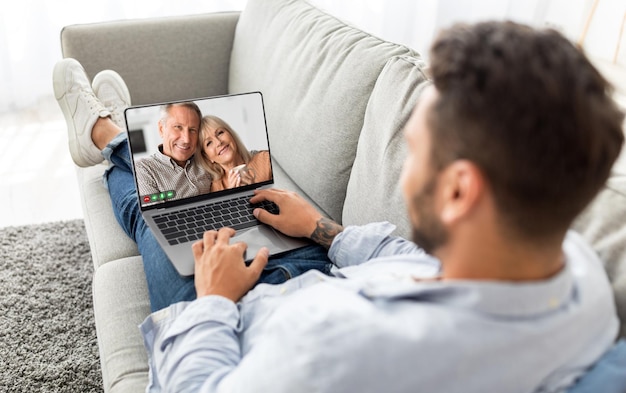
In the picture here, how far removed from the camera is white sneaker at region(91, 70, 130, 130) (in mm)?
1946

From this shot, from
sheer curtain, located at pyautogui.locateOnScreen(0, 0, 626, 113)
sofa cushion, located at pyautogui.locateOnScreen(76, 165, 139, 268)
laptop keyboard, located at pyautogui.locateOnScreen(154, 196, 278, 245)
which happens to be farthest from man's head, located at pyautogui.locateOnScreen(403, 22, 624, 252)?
sheer curtain, located at pyautogui.locateOnScreen(0, 0, 626, 113)

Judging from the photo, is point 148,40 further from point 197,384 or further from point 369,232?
point 197,384

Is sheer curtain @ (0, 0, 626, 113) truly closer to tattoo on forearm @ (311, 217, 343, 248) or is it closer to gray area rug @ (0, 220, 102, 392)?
gray area rug @ (0, 220, 102, 392)

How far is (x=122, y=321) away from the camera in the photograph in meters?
1.26

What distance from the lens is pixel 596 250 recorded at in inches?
34.5

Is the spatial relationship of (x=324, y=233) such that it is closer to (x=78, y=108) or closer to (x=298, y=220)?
(x=298, y=220)

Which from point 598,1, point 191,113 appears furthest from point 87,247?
point 598,1

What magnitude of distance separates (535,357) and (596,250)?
268 millimetres

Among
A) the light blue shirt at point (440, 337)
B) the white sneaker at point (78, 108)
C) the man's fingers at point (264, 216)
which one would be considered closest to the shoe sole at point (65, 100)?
the white sneaker at point (78, 108)

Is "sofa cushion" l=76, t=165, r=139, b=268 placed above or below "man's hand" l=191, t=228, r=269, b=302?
below

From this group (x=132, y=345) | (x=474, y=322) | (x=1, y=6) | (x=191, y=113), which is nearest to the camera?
(x=474, y=322)

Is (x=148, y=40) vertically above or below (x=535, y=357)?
below

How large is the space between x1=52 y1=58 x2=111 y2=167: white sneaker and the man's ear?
134 centimetres

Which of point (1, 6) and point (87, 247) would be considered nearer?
point (87, 247)
